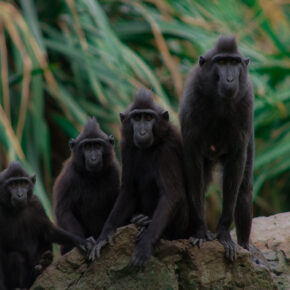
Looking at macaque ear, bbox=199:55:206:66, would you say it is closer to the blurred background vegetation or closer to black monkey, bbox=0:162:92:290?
black monkey, bbox=0:162:92:290

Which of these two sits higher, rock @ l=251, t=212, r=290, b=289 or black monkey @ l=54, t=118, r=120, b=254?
black monkey @ l=54, t=118, r=120, b=254

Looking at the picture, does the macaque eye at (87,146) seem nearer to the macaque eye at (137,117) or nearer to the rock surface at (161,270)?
the macaque eye at (137,117)

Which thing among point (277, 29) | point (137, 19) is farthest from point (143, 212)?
point (277, 29)

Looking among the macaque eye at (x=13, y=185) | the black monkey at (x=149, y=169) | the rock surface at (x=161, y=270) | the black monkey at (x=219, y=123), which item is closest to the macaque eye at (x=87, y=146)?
the black monkey at (x=149, y=169)

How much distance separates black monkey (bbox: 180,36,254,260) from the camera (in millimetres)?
5863

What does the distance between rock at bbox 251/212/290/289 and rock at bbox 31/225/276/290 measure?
808 millimetres

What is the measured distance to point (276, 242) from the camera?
6.98 m

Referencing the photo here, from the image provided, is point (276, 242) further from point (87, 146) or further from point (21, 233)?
point (21, 233)

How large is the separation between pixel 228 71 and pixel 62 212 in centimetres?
190

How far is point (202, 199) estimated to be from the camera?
6.04 meters

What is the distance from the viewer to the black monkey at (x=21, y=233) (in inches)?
221

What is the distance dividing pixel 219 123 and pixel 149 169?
0.70 metres

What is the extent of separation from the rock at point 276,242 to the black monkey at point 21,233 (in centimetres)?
196

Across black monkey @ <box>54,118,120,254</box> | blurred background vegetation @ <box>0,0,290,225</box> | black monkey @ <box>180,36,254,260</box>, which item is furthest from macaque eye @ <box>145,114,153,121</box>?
blurred background vegetation @ <box>0,0,290,225</box>
